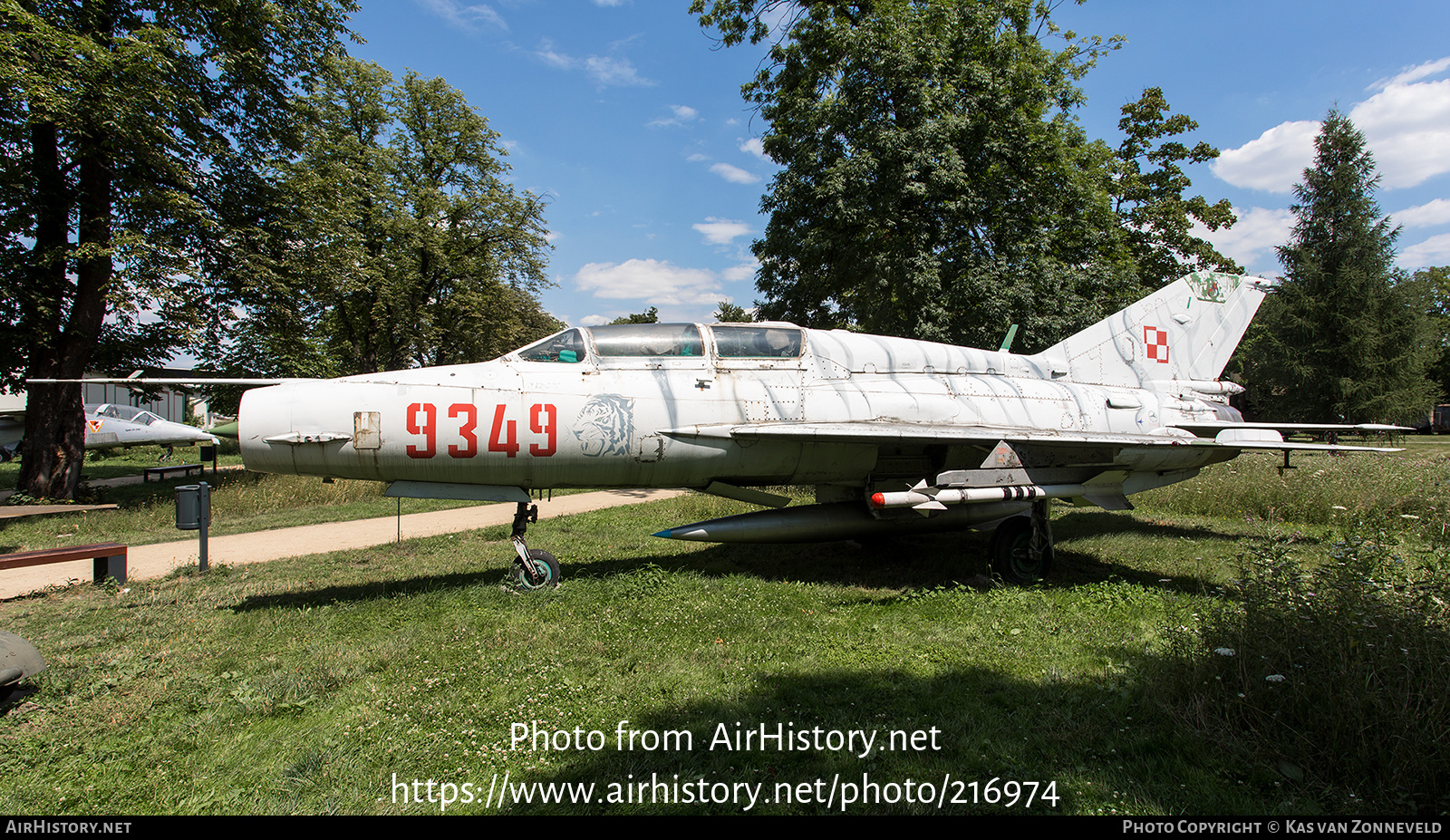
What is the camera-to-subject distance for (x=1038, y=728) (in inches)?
130

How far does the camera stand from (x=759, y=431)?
579 centimetres

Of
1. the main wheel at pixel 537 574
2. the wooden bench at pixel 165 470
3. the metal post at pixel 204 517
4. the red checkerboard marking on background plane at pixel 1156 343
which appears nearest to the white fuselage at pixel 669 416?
the main wheel at pixel 537 574

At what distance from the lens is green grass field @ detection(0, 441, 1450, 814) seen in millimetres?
2715

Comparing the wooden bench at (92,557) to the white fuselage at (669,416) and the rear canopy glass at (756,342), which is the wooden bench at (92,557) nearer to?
the white fuselage at (669,416)

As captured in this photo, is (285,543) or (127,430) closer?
(285,543)

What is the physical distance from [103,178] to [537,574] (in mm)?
15384

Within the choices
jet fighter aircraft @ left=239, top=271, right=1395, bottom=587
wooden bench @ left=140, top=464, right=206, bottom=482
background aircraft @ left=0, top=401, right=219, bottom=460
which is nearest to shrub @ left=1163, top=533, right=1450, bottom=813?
jet fighter aircraft @ left=239, top=271, right=1395, bottom=587

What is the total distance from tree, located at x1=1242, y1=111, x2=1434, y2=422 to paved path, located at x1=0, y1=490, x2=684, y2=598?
3520 centimetres

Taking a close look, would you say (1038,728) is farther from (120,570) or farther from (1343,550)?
(120,570)

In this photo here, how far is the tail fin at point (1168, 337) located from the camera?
28.5ft

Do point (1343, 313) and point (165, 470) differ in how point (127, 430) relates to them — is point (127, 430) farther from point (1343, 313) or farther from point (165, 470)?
point (1343, 313)

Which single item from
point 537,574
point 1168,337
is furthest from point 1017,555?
point 537,574

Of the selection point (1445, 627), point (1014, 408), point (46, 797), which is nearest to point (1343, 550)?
point (1445, 627)

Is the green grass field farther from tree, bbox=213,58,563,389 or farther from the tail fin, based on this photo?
tree, bbox=213,58,563,389
